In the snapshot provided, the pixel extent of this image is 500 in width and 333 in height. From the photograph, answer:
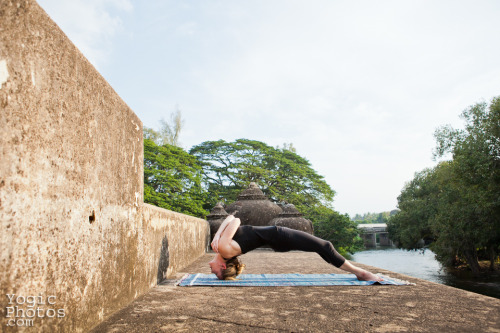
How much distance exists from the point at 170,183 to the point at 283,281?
15681mm

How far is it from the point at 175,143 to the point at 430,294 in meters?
25.5

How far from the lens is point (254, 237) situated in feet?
10.6

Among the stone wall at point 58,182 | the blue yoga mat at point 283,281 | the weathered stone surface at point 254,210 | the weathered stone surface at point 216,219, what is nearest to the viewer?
the stone wall at point 58,182

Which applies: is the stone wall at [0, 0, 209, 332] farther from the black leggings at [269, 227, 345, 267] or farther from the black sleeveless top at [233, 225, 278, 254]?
the black leggings at [269, 227, 345, 267]

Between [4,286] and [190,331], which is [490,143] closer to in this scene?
[190,331]

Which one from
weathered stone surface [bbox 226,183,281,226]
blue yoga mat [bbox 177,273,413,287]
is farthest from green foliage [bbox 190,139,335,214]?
blue yoga mat [bbox 177,273,413,287]

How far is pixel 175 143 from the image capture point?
1065 inches

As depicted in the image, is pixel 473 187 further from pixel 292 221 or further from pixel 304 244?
pixel 304 244

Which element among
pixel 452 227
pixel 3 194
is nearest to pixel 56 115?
pixel 3 194

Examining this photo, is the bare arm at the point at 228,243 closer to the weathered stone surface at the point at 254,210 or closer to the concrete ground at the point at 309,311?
the concrete ground at the point at 309,311

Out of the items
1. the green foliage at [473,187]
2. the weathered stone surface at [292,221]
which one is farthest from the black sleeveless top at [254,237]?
the green foliage at [473,187]

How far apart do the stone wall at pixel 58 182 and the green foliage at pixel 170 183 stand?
50.4 feet

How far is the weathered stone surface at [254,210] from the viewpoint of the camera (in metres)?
12.1

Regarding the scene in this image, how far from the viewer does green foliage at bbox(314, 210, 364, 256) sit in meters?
21.0
